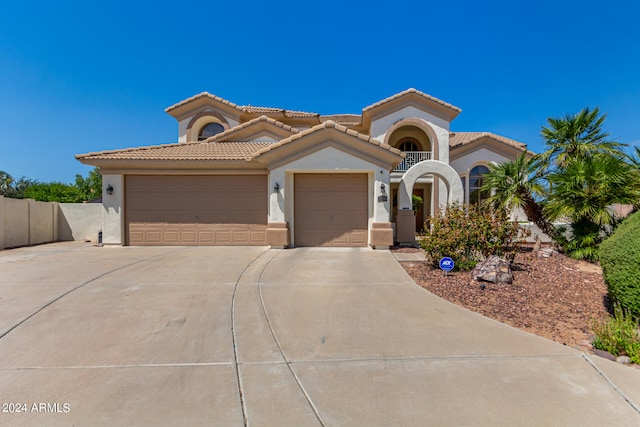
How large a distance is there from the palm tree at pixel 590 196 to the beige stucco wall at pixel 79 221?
61.9 feet

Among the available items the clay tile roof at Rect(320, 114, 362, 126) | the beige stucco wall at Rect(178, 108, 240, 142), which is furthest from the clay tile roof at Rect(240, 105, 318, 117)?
the clay tile roof at Rect(320, 114, 362, 126)

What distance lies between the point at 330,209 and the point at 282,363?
8.54 meters

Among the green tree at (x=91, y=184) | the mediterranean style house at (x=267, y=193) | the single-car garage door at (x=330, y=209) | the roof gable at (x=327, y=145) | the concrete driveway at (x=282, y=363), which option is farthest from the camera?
the green tree at (x=91, y=184)

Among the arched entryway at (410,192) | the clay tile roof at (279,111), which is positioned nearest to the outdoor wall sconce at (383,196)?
the arched entryway at (410,192)

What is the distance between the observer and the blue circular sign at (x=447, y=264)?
721 cm

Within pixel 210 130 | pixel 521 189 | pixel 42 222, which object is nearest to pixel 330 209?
pixel 521 189

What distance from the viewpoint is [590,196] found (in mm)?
7926

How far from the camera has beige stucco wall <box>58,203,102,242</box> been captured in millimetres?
15344

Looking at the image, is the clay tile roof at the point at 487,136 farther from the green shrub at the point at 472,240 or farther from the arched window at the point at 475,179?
the green shrub at the point at 472,240

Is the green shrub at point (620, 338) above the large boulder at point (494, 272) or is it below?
below

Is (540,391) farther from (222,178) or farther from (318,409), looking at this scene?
(222,178)

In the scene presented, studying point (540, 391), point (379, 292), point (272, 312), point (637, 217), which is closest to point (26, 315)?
point (272, 312)

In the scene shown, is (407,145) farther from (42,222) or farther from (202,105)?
(42,222)

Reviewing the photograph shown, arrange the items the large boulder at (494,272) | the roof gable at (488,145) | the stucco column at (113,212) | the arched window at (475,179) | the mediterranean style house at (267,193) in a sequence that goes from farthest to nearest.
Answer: the arched window at (475,179)
the roof gable at (488,145)
the stucco column at (113,212)
the mediterranean style house at (267,193)
the large boulder at (494,272)
